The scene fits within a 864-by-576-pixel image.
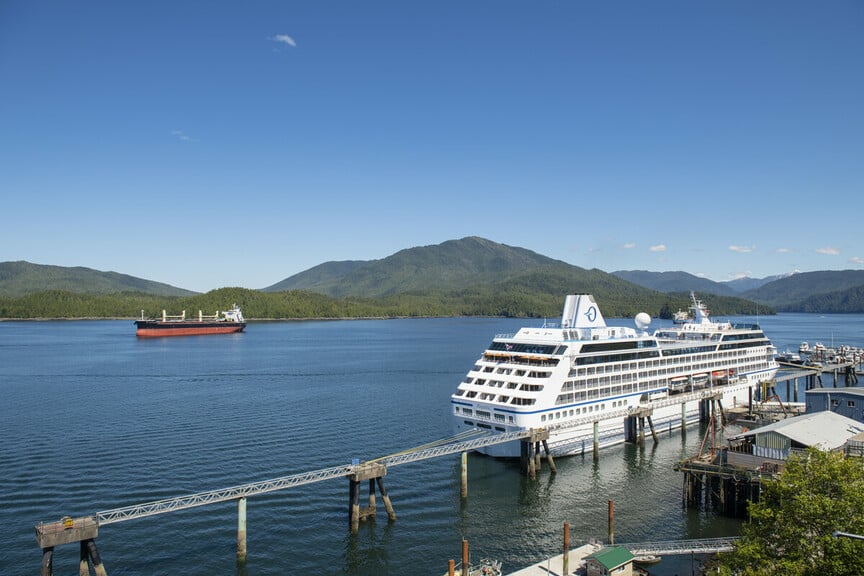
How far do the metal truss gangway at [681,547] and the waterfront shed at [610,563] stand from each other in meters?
2.00

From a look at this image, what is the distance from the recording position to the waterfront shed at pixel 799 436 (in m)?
31.2

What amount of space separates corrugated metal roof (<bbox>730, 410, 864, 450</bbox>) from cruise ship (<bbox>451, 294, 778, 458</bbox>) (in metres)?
11.0

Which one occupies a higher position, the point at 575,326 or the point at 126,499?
the point at 575,326

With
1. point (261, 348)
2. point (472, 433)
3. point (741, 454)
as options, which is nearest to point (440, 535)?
point (472, 433)

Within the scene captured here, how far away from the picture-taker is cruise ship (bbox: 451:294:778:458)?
40.2m

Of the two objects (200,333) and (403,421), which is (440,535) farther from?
(200,333)

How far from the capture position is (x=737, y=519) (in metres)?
31.8

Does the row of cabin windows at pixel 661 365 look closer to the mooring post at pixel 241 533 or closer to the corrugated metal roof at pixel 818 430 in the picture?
the corrugated metal roof at pixel 818 430

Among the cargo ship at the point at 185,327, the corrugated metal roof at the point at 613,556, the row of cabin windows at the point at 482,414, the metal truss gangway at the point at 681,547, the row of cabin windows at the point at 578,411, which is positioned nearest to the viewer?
the corrugated metal roof at the point at 613,556

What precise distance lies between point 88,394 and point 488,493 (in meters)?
52.9

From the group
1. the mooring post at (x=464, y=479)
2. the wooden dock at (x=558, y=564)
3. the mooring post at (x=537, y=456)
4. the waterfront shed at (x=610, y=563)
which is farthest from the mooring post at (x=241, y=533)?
the mooring post at (x=537, y=456)

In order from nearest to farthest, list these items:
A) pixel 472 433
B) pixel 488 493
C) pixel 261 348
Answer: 1. pixel 488 493
2. pixel 472 433
3. pixel 261 348

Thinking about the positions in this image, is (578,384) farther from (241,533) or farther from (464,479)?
(241,533)

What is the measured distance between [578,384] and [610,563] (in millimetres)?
20527
